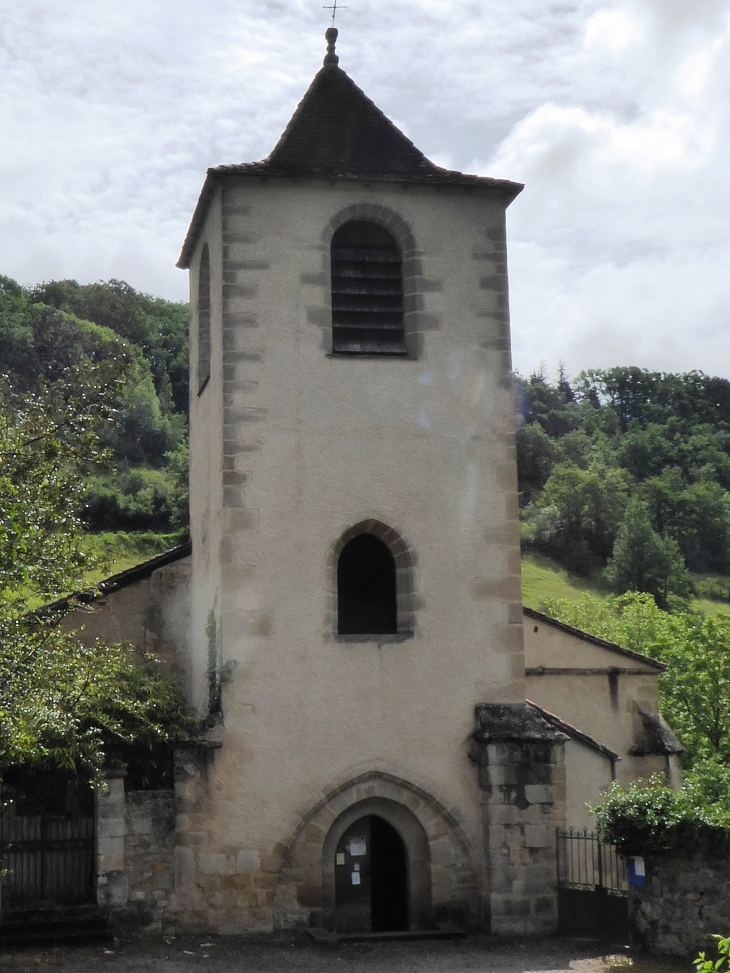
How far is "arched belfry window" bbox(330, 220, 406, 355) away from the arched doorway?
214 inches

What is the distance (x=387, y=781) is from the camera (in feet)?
45.8

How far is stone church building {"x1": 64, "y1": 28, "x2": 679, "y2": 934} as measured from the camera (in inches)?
537

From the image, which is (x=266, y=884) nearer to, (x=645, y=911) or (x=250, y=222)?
(x=645, y=911)

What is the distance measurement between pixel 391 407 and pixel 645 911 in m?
6.10

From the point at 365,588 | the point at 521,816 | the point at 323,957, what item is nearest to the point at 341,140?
the point at 365,588

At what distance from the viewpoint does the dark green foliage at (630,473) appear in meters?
66.2

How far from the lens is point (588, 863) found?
15.1m

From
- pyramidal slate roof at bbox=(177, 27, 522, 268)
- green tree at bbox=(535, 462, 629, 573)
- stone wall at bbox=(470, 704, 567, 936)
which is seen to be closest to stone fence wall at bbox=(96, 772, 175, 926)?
stone wall at bbox=(470, 704, 567, 936)

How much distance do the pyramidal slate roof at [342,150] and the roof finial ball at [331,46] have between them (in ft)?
0.65

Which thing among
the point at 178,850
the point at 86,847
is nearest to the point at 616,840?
the point at 178,850

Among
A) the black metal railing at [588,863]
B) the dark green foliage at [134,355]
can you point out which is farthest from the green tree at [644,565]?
the black metal railing at [588,863]

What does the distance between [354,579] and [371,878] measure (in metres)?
3.40

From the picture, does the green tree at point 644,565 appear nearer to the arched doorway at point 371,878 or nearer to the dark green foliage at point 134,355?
the dark green foliage at point 134,355

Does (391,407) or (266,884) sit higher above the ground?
(391,407)
